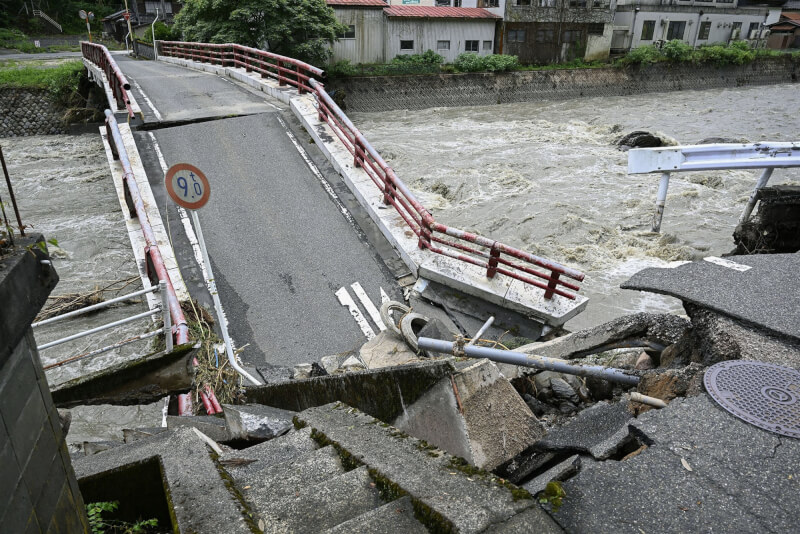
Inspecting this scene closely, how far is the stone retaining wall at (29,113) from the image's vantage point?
1046 inches

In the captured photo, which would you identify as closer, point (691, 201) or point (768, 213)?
point (768, 213)

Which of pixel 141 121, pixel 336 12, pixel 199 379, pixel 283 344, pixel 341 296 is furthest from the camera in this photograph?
pixel 336 12

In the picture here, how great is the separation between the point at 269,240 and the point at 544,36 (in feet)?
114

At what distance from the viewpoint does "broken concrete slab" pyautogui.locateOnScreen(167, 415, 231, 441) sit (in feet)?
14.5

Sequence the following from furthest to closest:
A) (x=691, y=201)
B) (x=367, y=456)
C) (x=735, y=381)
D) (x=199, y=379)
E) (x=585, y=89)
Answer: (x=585, y=89), (x=691, y=201), (x=199, y=379), (x=735, y=381), (x=367, y=456)

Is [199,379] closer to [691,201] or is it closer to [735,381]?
[735,381]

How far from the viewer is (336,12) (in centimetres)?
3309

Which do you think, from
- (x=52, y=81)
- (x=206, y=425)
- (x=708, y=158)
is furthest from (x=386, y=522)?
(x=52, y=81)

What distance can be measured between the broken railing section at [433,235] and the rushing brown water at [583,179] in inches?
116

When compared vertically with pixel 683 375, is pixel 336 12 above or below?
above

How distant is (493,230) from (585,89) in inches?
1000

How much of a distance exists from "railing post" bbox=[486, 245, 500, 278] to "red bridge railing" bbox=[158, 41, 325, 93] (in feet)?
22.7

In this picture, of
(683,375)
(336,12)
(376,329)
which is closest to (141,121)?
(376,329)

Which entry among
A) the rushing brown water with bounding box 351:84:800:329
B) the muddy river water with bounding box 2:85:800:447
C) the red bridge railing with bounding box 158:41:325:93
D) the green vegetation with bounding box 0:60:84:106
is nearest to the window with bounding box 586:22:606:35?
the rushing brown water with bounding box 351:84:800:329
